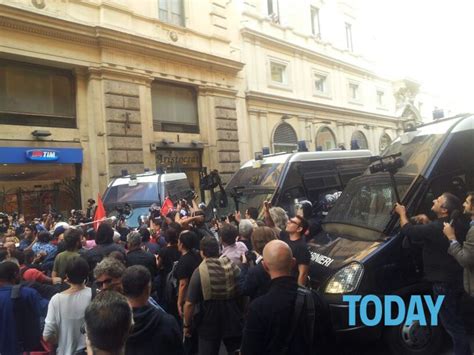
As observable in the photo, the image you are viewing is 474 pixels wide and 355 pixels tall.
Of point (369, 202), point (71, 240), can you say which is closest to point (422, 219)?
point (369, 202)

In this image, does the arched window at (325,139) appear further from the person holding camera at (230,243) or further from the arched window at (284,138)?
the person holding camera at (230,243)

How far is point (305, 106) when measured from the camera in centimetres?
2212

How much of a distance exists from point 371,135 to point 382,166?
938 inches

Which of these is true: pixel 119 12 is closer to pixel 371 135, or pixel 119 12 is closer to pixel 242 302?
pixel 242 302

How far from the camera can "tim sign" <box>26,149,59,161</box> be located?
483 inches

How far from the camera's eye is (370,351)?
446 cm

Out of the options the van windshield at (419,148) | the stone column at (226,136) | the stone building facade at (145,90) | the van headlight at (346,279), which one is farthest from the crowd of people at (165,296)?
the stone column at (226,136)

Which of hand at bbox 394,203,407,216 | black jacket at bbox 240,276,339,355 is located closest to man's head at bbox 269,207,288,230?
hand at bbox 394,203,407,216

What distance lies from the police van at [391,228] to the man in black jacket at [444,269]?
1.03 ft

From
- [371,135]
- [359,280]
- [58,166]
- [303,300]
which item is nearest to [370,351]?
[359,280]

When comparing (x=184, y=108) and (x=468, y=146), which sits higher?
(x=184, y=108)

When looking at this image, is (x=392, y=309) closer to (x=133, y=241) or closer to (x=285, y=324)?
(x=285, y=324)

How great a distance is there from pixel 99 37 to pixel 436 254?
12695mm

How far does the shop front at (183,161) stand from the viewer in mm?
15621
